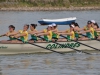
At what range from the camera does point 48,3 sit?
69812mm

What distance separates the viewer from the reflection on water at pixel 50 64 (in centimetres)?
2133

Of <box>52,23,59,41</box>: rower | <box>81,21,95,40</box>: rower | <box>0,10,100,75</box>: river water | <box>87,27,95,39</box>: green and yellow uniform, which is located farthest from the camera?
<box>87,27,95,39</box>: green and yellow uniform

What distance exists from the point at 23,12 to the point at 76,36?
38.5m

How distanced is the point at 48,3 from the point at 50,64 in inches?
1849

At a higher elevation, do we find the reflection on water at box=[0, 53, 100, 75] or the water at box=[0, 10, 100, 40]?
the water at box=[0, 10, 100, 40]

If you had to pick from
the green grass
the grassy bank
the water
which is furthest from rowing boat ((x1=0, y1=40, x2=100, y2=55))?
the green grass

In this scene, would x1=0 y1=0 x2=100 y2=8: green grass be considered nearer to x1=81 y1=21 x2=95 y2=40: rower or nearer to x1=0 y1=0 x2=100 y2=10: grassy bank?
x1=0 y1=0 x2=100 y2=10: grassy bank

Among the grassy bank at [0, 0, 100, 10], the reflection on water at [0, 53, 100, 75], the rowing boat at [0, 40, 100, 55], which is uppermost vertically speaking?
the grassy bank at [0, 0, 100, 10]

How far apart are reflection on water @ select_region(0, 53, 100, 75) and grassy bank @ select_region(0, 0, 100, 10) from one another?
4317 centimetres

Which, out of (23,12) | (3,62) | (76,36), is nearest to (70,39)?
(76,36)

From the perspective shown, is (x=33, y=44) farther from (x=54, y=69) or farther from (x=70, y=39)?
A: (x=54, y=69)

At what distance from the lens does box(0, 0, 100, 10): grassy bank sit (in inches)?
2694

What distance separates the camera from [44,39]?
84.7ft

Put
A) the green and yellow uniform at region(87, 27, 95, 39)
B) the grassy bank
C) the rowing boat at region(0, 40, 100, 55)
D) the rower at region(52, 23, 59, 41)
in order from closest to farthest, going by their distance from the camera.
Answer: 1. the rowing boat at region(0, 40, 100, 55)
2. the rower at region(52, 23, 59, 41)
3. the green and yellow uniform at region(87, 27, 95, 39)
4. the grassy bank
